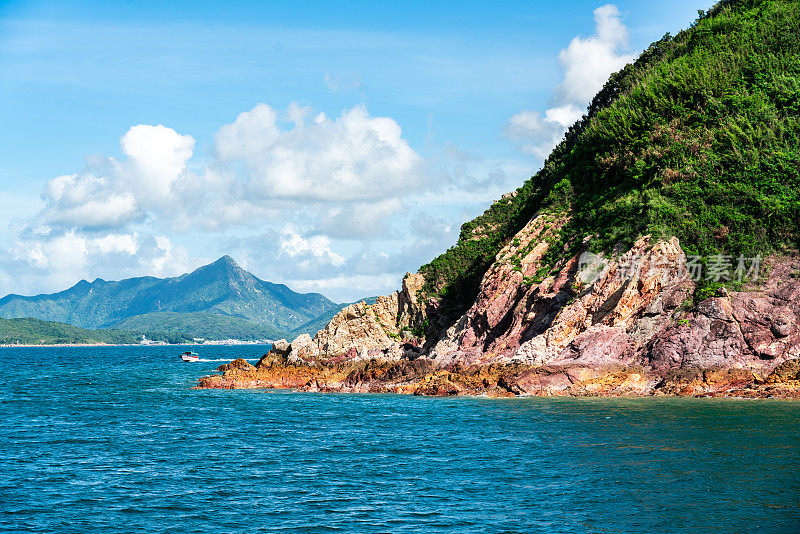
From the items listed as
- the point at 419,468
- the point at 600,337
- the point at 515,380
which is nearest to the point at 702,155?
the point at 600,337

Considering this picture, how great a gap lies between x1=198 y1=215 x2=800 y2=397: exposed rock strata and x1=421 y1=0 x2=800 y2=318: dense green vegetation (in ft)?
9.16

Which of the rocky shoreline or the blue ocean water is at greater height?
the rocky shoreline

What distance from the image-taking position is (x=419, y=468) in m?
32.8

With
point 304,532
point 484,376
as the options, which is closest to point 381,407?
point 484,376

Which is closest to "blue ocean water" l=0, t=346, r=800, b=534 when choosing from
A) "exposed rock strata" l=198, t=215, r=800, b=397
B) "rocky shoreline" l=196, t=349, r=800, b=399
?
"rocky shoreline" l=196, t=349, r=800, b=399

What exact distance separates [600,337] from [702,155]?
66.3 ft

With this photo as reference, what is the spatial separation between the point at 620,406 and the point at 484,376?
44.1 ft

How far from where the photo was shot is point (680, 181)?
6181cm

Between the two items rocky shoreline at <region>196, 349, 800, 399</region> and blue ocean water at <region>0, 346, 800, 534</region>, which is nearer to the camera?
blue ocean water at <region>0, 346, 800, 534</region>

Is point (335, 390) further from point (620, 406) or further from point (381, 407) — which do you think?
point (620, 406)

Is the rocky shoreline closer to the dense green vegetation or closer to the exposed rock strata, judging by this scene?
the exposed rock strata

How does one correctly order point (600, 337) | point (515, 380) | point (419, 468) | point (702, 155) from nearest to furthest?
1. point (419, 468)
2. point (515, 380)
3. point (600, 337)
4. point (702, 155)

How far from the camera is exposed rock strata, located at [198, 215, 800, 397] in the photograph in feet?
166

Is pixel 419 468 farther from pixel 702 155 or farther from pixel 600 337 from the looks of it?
pixel 702 155
